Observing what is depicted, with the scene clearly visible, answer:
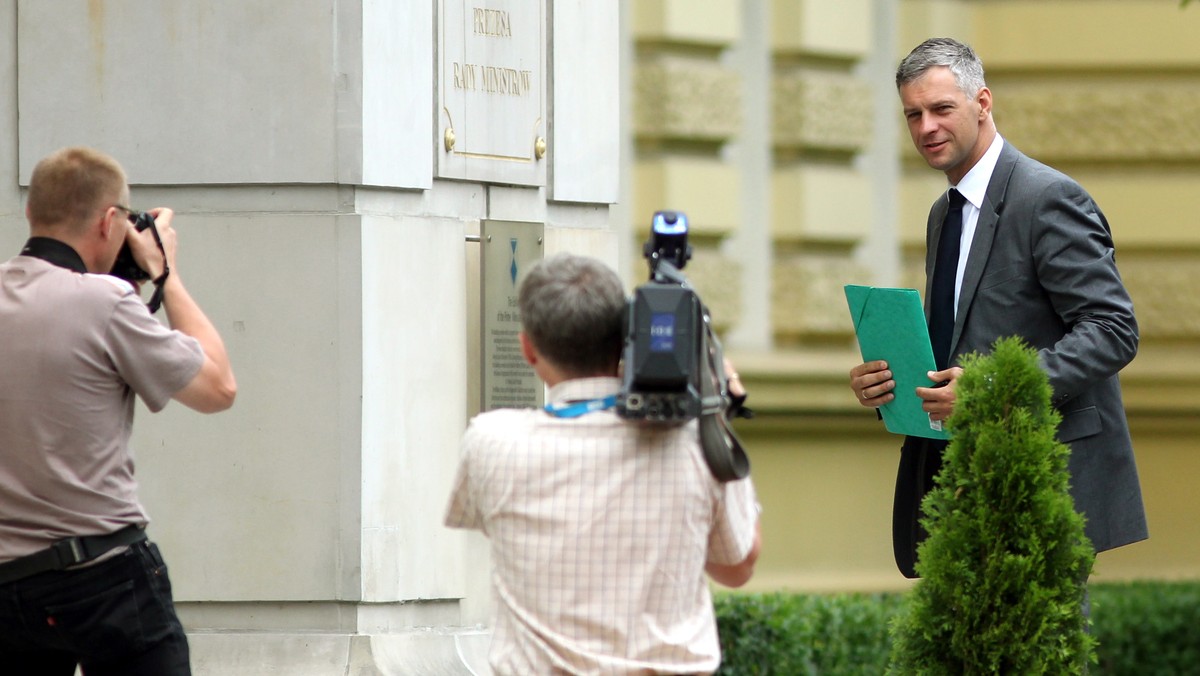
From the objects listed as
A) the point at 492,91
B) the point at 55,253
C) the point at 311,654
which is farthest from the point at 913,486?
the point at 55,253

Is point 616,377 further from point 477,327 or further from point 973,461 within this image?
point 477,327

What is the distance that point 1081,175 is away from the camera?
36.8 feet

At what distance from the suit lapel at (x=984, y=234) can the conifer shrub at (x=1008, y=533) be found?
25 centimetres

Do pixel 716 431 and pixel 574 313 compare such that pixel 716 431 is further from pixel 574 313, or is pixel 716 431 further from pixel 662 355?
pixel 574 313

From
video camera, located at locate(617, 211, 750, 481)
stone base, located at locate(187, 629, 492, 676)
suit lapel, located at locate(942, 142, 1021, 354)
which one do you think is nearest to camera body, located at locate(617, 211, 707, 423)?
video camera, located at locate(617, 211, 750, 481)

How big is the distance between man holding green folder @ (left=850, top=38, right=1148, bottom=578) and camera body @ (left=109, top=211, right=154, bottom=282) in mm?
1718

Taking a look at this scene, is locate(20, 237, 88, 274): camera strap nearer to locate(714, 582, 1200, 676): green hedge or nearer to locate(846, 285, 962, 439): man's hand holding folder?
locate(846, 285, 962, 439): man's hand holding folder

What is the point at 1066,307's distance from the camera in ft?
15.8

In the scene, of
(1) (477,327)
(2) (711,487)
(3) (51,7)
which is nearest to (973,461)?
(2) (711,487)

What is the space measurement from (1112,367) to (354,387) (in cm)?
204

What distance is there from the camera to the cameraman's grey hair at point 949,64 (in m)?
4.95

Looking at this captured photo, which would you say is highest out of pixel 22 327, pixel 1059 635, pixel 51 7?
pixel 51 7

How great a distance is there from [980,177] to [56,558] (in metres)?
2.35

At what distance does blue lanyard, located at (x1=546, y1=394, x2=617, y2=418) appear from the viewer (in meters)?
3.42
